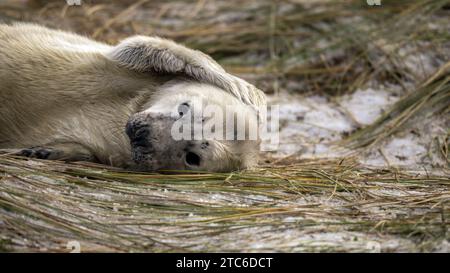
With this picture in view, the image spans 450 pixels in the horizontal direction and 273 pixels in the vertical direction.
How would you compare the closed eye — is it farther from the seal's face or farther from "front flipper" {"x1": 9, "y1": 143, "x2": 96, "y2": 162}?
"front flipper" {"x1": 9, "y1": 143, "x2": 96, "y2": 162}

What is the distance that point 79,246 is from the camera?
3068 mm

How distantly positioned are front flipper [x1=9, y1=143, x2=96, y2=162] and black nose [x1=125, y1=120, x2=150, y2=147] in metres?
0.35

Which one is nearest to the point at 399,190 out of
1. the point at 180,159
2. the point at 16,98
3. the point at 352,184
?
the point at 352,184

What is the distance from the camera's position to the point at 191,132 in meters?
3.84

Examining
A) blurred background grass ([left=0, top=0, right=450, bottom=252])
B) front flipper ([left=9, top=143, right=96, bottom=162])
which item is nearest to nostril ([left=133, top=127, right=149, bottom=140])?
blurred background grass ([left=0, top=0, right=450, bottom=252])

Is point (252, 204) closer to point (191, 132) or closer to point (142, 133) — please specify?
point (191, 132)

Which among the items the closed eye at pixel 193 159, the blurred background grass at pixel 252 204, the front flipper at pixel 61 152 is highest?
the front flipper at pixel 61 152

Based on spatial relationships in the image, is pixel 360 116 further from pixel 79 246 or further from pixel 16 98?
pixel 79 246

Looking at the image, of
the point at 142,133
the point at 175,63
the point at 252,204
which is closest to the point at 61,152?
the point at 142,133

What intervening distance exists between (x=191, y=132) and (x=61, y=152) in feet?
2.19

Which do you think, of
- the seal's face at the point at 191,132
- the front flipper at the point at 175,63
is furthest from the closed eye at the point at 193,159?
the front flipper at the point at 175,63

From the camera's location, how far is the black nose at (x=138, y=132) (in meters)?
3.76

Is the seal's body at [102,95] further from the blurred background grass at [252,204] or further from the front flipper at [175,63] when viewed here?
the blurred background grass at [252,204]

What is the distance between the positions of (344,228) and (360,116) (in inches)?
115
